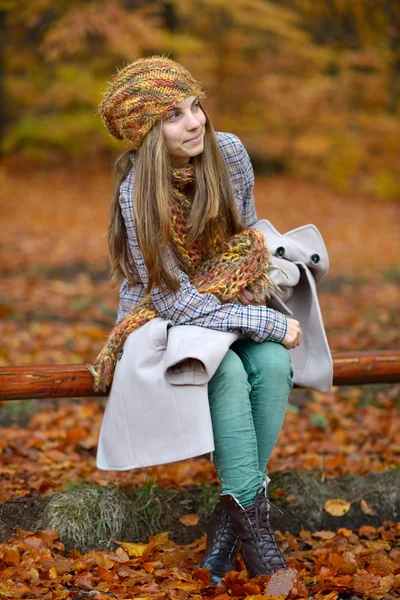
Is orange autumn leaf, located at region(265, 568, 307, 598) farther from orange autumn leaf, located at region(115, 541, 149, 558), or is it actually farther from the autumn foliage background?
orange autumn leaf, located at region(115, 541, 149, 558)

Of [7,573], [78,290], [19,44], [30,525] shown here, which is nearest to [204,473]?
[30,525]

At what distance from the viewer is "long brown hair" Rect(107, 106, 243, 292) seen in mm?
2553

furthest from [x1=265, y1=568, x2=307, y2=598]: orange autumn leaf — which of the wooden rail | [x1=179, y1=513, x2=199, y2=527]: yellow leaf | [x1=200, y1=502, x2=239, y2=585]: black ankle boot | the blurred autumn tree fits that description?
the blurred autumn tree

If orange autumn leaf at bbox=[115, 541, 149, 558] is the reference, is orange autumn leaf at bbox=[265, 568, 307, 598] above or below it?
above

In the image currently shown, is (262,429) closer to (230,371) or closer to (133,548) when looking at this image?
(230,371)

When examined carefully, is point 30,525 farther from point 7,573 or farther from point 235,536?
point 235,536

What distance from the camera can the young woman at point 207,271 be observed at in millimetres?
2455

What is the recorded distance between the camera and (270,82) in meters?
13.4

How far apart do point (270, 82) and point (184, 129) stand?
11382mm

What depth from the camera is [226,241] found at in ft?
8.96

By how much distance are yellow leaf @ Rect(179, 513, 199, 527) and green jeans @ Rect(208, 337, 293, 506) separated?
59cm

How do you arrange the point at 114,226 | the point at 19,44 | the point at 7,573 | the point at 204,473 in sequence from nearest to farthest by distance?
1. the point at 7,573
2. the point at 114,226
3. the point at 204,473
4. the point at 19,44

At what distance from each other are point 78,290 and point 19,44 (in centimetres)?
672

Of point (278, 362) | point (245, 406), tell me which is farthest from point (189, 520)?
point (278, 362)
